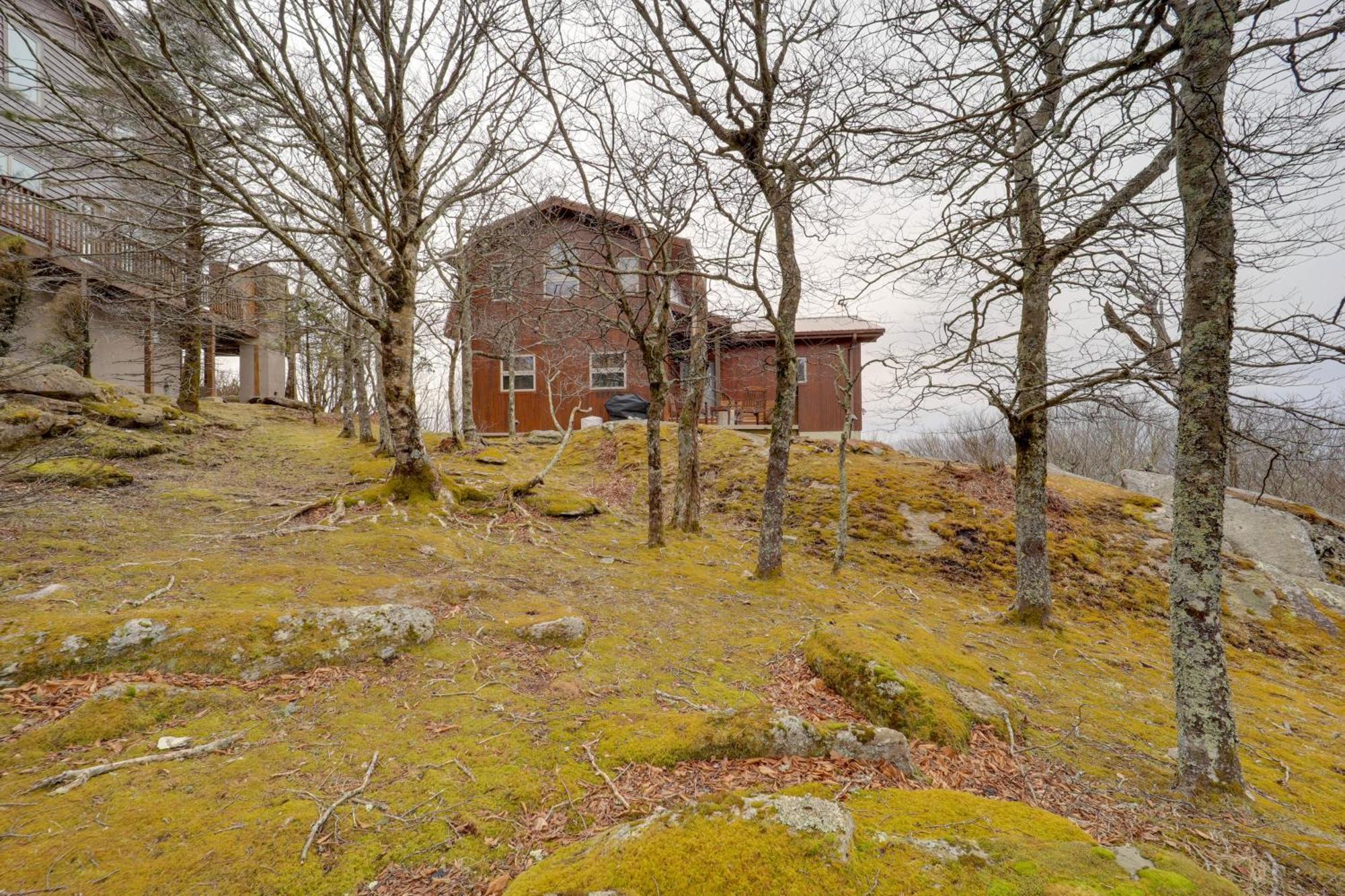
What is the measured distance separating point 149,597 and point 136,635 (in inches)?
42.2

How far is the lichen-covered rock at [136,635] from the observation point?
3.23 m

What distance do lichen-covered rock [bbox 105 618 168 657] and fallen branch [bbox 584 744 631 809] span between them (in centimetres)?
300

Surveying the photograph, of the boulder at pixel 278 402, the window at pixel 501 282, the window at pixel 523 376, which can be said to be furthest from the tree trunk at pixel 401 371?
the boulder at pixel 278 402

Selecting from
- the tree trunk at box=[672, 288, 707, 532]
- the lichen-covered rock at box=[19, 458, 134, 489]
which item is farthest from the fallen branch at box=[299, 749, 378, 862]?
the lichen-covered rock at box=[19, 458, 134, 489]

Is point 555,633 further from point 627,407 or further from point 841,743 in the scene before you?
point 627,407

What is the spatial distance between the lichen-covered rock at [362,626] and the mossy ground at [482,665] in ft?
0.35

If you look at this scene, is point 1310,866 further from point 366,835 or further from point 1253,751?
point 366,835

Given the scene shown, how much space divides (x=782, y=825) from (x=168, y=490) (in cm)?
1001

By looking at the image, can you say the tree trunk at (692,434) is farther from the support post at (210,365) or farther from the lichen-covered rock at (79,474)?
the support post at (210,365)

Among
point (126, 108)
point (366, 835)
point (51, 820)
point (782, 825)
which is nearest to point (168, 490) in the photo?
point (126, 108)

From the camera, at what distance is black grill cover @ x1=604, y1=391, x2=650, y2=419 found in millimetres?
17391

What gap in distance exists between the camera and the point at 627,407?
17.4 meters

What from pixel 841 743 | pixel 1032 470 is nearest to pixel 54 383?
pixel 841 743

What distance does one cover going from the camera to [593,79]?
638cm
